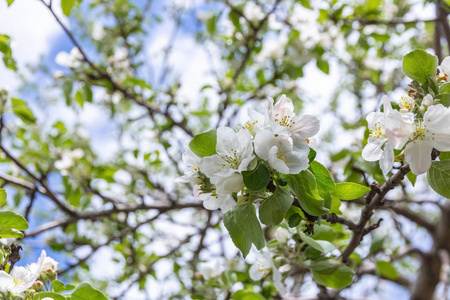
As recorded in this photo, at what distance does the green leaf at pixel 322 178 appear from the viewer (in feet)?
3.49

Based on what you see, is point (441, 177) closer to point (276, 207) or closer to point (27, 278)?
point (276, 207)

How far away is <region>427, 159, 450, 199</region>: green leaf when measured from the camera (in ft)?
3.40

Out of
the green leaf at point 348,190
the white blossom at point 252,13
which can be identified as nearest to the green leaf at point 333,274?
the green leaf at point 348,190

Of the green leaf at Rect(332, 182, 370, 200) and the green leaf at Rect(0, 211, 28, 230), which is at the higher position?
the green leaf at Rect(0, 211, 28, 230)

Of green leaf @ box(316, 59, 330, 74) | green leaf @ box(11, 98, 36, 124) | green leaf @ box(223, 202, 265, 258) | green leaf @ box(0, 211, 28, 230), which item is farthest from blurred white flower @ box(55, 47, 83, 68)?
green leaf @ box(223, 202, 265, 258)

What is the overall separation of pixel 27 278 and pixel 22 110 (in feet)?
4.72

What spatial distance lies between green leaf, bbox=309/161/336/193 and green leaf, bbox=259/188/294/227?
0.34 ft

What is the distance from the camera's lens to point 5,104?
2.33m

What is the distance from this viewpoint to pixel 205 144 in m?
1.10

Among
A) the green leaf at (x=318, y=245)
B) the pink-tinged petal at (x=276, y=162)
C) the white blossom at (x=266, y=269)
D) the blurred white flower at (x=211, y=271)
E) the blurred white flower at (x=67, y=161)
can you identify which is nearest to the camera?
the pink-tinged petal at (x=276, y=162)

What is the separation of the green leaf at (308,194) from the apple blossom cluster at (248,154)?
0.05m

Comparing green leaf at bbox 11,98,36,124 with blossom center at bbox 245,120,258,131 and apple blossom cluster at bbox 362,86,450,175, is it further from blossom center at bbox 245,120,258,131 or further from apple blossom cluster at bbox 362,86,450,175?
apple blossom cluster at bbox 362,86,450,175

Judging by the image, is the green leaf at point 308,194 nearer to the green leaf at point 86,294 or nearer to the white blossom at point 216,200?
the white blossom at point 216,200

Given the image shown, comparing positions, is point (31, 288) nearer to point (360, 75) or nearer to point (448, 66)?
point (448, 66)
